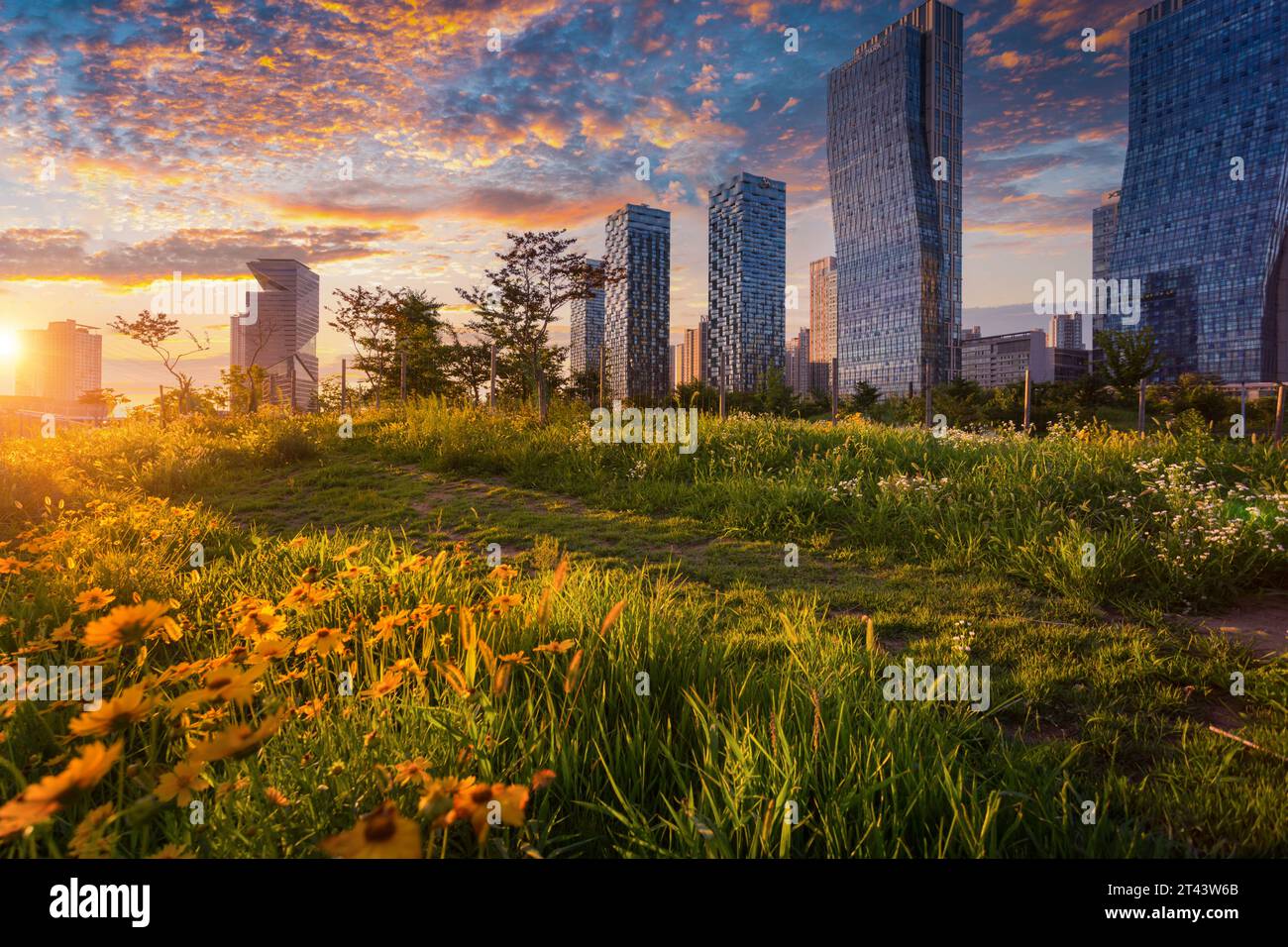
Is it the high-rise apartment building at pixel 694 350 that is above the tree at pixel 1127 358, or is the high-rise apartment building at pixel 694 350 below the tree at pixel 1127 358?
above

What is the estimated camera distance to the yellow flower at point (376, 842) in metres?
0.63

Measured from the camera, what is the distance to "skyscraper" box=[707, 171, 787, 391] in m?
61.6

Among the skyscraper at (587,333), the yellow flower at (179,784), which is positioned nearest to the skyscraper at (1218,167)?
the skyscraper at (587,333)

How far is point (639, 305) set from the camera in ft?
128

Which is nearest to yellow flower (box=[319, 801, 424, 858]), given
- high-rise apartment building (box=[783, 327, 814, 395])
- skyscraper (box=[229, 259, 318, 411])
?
skyscraper (box=[229, 259, 318, 411])

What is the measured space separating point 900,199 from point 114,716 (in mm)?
110649

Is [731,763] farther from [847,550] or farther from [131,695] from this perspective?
[847,550]

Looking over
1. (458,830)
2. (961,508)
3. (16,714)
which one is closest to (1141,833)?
(458,830)

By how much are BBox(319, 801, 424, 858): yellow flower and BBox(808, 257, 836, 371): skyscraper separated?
131 meters

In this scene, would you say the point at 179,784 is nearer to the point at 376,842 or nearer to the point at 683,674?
the point at 376,842

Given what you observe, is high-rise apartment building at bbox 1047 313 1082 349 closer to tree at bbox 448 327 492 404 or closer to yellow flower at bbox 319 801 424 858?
tree at bbox 448 327 492 404

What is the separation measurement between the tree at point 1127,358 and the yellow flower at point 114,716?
102 ft

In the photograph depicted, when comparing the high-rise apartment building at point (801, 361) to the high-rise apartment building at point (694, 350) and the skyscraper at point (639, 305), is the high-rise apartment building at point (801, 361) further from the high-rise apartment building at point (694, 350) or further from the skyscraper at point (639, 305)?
the skyscraper at point (639, 305)

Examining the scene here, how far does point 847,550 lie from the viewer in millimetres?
4910
